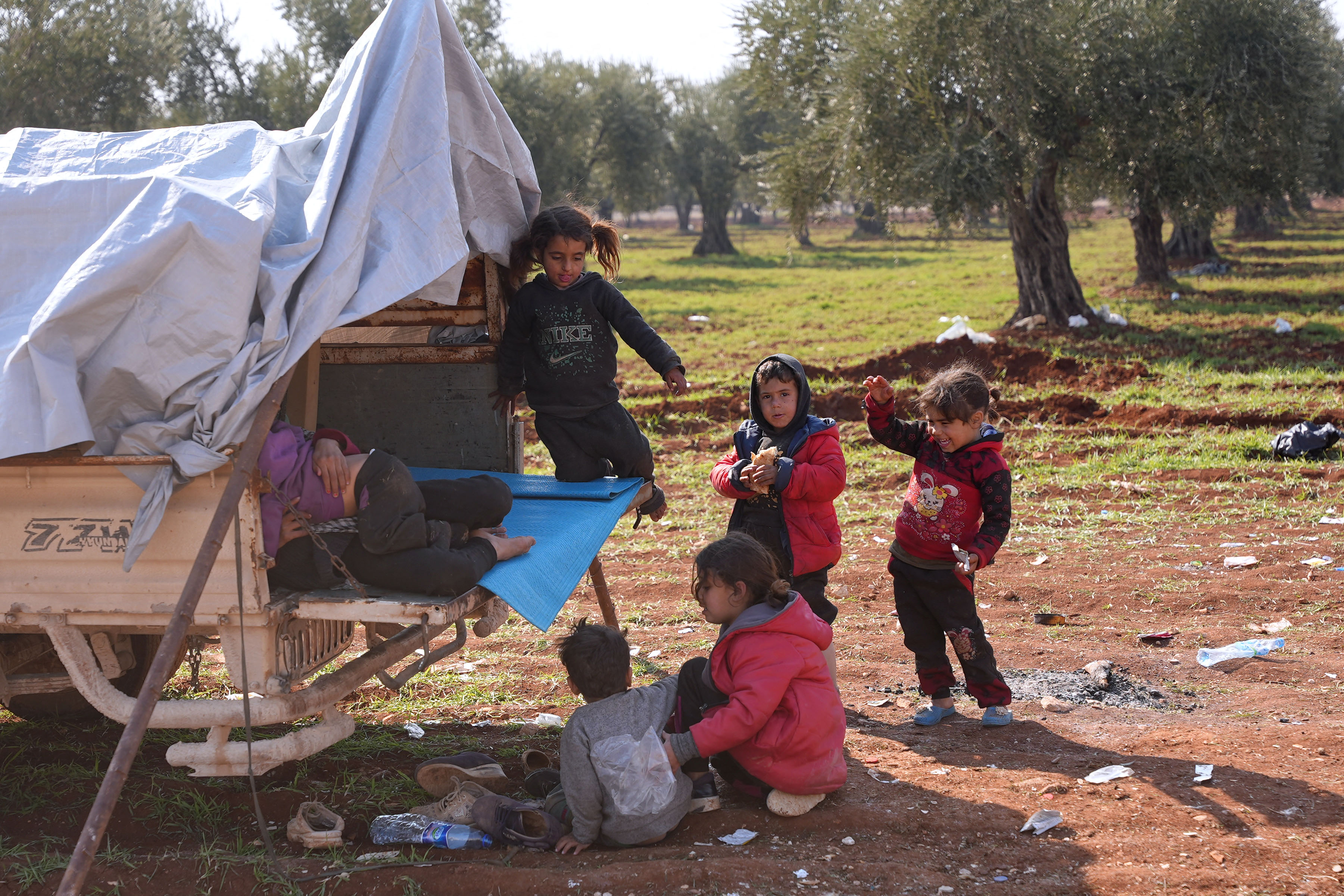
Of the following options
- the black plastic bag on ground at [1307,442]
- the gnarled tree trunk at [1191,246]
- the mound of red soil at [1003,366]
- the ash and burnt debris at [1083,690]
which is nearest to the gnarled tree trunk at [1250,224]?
the gnarled tree trunk at [1191,246]

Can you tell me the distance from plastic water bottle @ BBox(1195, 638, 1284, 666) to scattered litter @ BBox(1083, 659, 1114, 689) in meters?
0.42

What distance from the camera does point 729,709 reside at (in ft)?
10.7

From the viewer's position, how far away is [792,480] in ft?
13.3

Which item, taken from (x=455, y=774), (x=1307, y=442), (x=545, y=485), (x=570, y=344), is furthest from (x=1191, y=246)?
(x=455, y=774)

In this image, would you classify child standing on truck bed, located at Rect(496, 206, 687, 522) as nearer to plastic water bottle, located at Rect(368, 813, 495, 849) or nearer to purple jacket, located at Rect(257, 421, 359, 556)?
purple jacket, located at Rect(257, 421, 359, 556)

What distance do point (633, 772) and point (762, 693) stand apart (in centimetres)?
45

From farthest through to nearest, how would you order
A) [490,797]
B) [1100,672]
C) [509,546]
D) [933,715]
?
[1100,672], [933,715], [509,546], [490,797]

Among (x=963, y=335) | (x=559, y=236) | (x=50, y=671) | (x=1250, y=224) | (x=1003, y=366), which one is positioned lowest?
(x=50, y=671)

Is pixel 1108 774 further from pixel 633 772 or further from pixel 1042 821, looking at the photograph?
pixel 633 772

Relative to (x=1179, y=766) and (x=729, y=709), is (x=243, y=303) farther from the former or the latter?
(x=1179, y=766)

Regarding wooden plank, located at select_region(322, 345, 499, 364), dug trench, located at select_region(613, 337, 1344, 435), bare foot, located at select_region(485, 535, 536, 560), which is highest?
wooden plank, located at select_region(322, 345, 499, 364)

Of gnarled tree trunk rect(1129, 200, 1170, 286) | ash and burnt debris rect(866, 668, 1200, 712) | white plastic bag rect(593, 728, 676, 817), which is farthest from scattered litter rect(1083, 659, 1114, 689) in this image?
gnarled tree trunk rect(1129, 200, 1170, 286)

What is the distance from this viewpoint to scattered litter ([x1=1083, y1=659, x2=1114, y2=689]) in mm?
4699

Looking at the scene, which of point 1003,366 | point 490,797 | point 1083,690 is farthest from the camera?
point 1003,366
